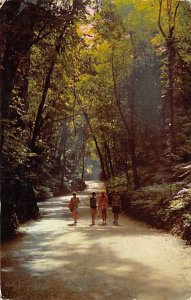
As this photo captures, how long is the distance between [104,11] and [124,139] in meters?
20.8

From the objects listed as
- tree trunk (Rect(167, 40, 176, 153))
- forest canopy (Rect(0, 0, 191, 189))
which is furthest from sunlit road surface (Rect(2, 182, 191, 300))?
tree trunk (Rect(167, 40, 176, 153))

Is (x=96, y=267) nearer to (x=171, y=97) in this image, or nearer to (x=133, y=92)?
(x=171, y=97)

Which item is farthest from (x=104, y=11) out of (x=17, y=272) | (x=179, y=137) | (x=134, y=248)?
(x=179, y=137)

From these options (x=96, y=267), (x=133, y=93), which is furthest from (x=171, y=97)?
(x=96, y=267)

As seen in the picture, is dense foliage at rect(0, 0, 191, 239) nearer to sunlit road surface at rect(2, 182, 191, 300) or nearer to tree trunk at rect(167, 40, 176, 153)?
tree trunk at rect(167, 40, 176, 153)

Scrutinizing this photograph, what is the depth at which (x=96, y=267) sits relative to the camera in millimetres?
9695

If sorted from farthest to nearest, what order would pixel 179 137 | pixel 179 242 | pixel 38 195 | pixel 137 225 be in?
1. pixel 38 195
2. pixel 179 137
3. pixel 137 225
4. pixel 179 242

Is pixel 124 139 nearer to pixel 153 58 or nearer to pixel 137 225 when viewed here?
pixel 153 58

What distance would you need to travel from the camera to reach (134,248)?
12.3 metres

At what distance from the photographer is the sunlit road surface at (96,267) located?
298 inches

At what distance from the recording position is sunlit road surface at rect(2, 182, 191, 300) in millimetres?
7574

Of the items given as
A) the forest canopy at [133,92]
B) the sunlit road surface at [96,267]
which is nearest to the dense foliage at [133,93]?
the forest canopy at [133,92]

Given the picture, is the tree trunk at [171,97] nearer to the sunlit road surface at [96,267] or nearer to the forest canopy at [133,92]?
the forest canopy at [133,92]

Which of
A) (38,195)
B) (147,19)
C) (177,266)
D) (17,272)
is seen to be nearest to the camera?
(17,272)
